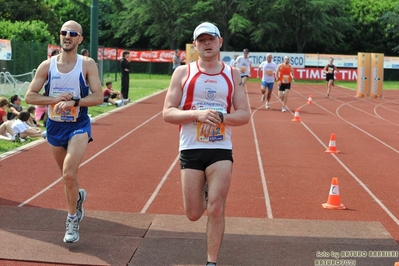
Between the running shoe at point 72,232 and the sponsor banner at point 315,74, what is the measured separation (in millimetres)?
45803

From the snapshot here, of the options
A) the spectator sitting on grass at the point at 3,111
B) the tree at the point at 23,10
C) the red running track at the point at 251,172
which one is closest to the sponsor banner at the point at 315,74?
the tree at the point at 23,10

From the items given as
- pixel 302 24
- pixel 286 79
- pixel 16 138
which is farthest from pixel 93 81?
pixel 302 24

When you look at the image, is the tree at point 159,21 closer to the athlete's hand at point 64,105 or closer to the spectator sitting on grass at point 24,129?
the spectator sitting on grass at point 24,129

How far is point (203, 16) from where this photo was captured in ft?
207

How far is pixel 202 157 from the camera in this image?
577cm

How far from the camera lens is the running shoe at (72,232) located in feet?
21.6

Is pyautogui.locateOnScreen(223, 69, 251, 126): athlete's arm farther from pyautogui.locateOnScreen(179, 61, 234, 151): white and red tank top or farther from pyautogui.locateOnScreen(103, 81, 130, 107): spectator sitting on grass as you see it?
pyautogui.locateOnScreen(103, 81, 130, 107): spectator sitting on grass

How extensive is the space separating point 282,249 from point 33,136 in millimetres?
9556

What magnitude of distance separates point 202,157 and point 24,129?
9776 mm

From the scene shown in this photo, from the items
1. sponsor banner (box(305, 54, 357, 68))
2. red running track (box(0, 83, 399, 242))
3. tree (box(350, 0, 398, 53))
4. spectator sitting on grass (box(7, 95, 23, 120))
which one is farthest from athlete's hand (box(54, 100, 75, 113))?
tree (box(350, 0, 398, 53))

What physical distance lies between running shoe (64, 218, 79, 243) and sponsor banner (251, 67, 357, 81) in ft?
150

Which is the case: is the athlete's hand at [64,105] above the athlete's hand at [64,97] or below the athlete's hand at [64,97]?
below

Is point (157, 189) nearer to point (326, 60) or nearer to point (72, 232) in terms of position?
point (72, 232)

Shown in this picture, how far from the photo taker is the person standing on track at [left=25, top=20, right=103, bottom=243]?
671 cm
